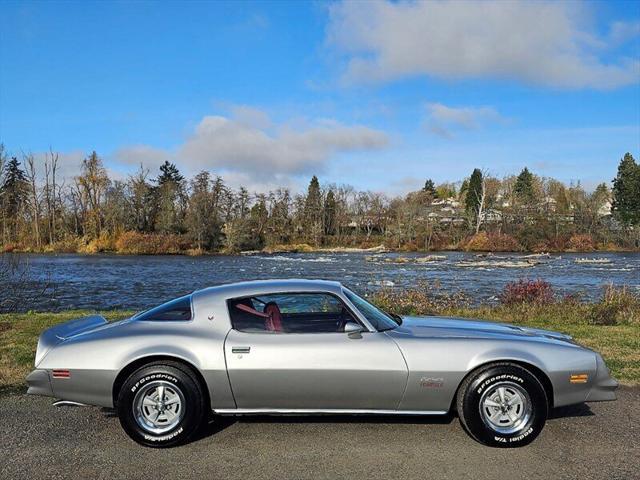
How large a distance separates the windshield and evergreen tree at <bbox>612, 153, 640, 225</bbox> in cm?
7876

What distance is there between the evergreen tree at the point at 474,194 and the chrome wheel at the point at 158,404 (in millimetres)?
84363

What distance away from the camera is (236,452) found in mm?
4199

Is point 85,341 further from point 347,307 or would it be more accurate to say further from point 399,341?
point 399,341

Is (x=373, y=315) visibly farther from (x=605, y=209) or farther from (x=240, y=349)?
(x=605, y=209)

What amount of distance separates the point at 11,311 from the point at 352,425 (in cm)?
1369

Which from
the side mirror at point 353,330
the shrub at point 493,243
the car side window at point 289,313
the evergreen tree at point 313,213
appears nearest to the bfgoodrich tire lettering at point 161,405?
the car side window at point 289,313

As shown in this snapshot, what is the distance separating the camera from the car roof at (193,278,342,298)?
4840 millimetres

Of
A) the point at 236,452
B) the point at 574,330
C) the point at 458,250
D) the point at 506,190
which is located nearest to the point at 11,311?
the point at 236,452

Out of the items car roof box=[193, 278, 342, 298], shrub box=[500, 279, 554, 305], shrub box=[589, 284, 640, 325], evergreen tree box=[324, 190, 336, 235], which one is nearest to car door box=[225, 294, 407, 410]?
car roof box=[193, 278, 342, 298]

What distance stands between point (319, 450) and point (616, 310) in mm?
11085

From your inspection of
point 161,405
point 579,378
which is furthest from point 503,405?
point 161,405

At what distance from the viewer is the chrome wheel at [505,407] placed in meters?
4.33

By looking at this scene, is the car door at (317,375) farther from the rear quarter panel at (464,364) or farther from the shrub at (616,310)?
the shrub at (616,310)

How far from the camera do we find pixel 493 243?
227 feet
